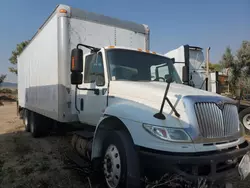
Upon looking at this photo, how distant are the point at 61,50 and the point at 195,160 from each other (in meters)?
3.69

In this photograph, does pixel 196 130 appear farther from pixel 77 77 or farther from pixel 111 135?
pixel 77 77

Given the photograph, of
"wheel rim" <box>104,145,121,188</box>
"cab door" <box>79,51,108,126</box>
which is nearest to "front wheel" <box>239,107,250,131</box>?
"cab door" <box>79,51,108,126</box>

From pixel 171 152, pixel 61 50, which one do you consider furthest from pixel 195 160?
pixel 61 50

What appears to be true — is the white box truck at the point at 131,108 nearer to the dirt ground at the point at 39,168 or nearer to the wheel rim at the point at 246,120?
the dirt ground at the point at 39,168

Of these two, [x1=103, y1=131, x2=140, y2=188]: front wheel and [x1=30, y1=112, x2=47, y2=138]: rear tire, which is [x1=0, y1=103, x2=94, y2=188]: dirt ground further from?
[x1=103, y1=131, x2=140, y2=188]: front wheel

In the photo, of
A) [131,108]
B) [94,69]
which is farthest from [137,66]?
[131,108]

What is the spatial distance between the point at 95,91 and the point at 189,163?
86.8 inches

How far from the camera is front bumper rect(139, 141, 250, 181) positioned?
2.32 m

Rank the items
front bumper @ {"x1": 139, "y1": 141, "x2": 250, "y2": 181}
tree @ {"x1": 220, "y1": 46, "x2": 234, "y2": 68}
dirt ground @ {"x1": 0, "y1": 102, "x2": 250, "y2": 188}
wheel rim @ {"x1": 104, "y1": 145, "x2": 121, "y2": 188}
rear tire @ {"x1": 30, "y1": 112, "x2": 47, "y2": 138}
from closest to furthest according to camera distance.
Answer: front bumper @ {"x1": 139, "y1": 141, "x2": 250, "y2": 181}, wheel rim @ {"x1": 104, "y1": 145, "x2": 121, "y2": 188}, dirt ground @ {"x1": 0, "y1": 102, "x2": 250, "y2": 188}, rear tire @ {"x1": 30, "y1": 112, "x2": 47, "y2": 138}, tree @ {"x1": 220, "y1": 46, "x2": 234, "y2": 68}

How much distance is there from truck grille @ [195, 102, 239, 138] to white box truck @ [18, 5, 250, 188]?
1 cm

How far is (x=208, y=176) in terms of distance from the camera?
239 centimetres

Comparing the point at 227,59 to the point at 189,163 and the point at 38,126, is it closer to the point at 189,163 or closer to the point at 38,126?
the point at 38,126

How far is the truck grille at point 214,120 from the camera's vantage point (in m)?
2.57

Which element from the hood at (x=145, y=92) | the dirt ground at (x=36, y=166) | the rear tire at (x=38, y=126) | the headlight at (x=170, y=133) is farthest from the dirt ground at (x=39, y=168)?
the hood at (x=145, y=92)
